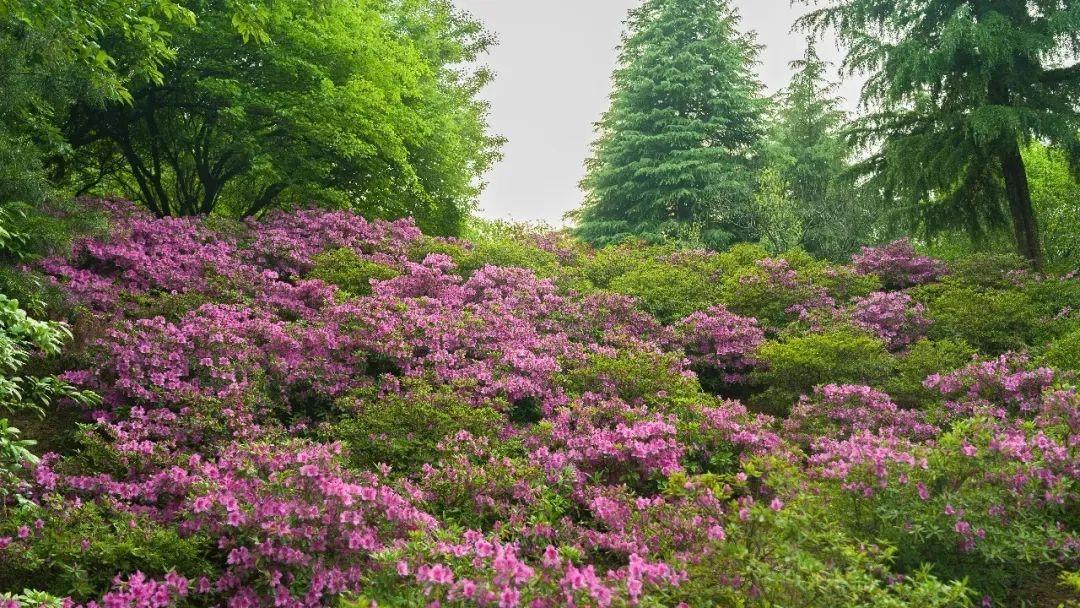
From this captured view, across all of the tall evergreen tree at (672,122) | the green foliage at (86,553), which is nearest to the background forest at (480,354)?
the green foliage at (86,553)

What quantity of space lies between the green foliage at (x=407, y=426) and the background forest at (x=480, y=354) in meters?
0.03

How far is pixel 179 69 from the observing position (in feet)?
35.7

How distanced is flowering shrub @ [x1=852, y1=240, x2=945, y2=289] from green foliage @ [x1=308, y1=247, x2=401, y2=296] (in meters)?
7.48

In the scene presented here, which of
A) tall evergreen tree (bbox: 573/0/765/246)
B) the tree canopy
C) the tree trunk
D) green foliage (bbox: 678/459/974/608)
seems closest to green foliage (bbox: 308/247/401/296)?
the tree canopy

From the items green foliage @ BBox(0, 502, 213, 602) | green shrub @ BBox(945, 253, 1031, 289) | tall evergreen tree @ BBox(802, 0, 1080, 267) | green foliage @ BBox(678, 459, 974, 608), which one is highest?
tall evergreen tree @ BBox(802, 0, 1080, 267)

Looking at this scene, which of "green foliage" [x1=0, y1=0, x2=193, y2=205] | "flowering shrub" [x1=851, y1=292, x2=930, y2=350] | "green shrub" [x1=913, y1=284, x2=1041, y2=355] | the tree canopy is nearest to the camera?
"green foliage" [x1=0, y1=0, x2=193, y2=205]

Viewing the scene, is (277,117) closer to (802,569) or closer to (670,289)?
(670,289)

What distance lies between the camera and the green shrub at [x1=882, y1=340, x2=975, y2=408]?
21.4 feet

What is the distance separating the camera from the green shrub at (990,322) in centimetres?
773

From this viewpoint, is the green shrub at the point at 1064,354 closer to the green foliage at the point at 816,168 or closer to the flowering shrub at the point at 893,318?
the flowering shrub at the point at 893,318

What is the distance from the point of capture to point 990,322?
785 centimetres

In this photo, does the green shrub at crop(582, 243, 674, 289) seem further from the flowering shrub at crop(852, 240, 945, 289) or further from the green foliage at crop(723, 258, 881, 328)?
the flowering shrub at crop(852, 240, 945, 289)

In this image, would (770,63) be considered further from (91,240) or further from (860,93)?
(91,240)

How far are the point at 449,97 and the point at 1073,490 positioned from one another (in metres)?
14.8
